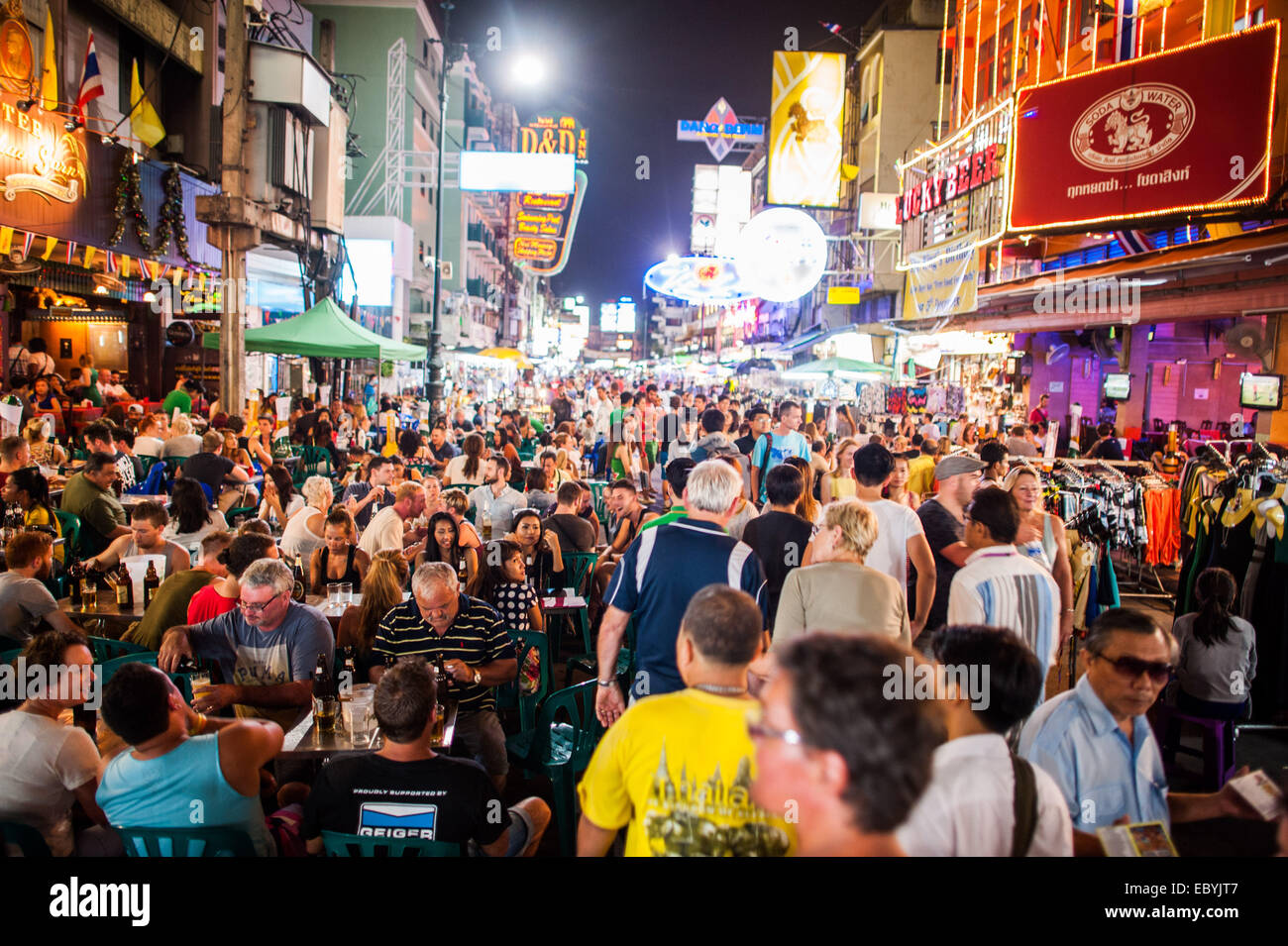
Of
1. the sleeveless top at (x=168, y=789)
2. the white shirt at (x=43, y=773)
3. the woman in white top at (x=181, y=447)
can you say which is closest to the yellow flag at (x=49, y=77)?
the woman in white top at (x=181, y=447)

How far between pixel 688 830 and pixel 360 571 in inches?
190

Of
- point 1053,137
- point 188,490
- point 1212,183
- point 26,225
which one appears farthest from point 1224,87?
point 26,225

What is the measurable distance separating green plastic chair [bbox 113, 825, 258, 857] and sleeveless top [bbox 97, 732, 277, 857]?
3cm

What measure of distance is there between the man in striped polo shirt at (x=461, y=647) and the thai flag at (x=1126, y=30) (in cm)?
1380

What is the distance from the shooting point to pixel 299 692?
4457 mm

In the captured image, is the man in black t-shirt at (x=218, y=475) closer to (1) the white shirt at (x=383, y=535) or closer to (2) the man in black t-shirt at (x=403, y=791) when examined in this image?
(1) the white shirt at (x=383, y=535)

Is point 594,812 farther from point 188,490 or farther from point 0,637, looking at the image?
point 188,490

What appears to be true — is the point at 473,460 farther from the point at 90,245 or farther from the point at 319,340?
the point at 90,245

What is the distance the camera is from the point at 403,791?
309cm

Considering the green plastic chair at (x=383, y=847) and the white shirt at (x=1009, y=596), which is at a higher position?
the white shirt at (x=1009, y=596)

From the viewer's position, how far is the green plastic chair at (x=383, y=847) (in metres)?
2.98

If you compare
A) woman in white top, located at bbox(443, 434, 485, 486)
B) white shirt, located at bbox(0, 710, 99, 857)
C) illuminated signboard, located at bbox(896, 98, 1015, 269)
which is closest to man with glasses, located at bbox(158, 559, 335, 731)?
white shirt, located at bbox(0, 710, 99, 857)

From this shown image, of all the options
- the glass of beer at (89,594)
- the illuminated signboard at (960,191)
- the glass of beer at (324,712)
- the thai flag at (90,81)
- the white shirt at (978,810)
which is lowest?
the glass of beer at (324,712)

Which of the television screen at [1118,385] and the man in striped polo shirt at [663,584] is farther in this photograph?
the television screen at [1118,385]
